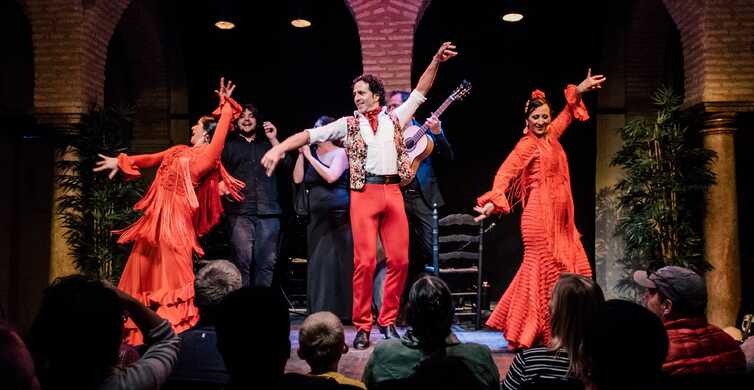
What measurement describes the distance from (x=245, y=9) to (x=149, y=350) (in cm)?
807

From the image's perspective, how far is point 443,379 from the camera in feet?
6.97

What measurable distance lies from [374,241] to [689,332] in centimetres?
238

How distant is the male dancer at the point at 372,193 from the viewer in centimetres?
464

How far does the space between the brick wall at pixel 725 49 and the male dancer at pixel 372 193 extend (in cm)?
284

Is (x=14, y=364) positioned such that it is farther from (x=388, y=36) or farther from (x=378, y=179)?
(x=388, y=36)

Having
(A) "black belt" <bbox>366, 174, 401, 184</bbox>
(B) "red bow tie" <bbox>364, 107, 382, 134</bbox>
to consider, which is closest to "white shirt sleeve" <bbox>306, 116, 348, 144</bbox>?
(B) "red bow tie" <bbox>364, 107, 382, 134</bbox>

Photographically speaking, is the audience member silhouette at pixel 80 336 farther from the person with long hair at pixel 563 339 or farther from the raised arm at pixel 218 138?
the raised arm at pixel 218 138

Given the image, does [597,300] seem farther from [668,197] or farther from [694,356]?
[668,197]

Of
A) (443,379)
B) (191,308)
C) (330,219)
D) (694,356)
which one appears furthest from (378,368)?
(330,219)

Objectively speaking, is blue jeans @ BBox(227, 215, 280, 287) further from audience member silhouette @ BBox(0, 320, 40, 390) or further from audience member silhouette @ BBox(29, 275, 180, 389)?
audience member silhouette @ BBox(0, 320, 40, 390)

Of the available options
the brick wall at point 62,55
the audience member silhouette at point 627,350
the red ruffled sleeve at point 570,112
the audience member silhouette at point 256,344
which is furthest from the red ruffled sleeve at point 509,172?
the brick wall at point 62,55

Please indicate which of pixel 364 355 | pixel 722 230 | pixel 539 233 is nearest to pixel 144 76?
pixel 364 355

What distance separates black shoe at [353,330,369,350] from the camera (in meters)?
4.66

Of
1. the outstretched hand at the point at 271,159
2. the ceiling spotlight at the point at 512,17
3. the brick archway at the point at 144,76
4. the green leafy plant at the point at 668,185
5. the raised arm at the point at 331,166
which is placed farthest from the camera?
the brick archway at the point at 144,76
